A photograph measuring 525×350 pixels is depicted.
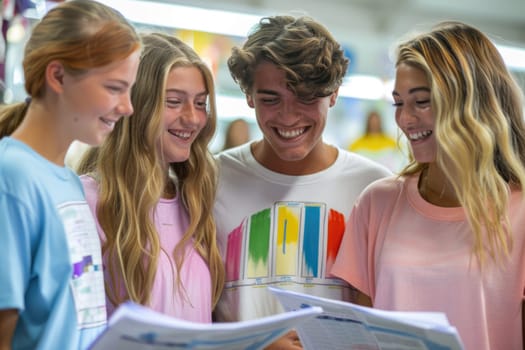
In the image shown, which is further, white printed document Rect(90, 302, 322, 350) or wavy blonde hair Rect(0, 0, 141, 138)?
wavy blonde hair Rect(0, 0, 141, 138)

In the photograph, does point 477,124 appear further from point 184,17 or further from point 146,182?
point 184,17

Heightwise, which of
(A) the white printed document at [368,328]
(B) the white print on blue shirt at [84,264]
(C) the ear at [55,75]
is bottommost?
(A) the white printed document at [368,328]

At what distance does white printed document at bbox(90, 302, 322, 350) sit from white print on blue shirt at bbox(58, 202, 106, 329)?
0.92ft

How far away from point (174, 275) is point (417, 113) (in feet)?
2.86

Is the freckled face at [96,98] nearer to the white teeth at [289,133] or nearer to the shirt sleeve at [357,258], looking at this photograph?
the white teeth at [289,133]

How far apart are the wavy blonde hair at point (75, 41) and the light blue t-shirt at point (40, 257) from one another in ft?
0.63

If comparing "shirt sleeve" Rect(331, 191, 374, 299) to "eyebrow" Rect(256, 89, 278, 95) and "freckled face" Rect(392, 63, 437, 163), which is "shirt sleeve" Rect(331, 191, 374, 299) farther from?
"eyebrow" Rect(256, 89, 278, 95)

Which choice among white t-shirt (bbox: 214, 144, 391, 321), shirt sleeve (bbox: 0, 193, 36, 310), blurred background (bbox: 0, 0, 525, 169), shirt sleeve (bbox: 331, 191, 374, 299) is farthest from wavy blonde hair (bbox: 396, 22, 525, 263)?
blurred background (bbox: 0, 0, 525, 169)

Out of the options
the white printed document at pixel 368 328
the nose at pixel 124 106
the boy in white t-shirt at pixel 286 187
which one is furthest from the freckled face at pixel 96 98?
the boy in white t-shirt at pixel 286 187

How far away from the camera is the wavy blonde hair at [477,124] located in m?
1.98

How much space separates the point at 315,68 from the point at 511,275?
2.91 feet

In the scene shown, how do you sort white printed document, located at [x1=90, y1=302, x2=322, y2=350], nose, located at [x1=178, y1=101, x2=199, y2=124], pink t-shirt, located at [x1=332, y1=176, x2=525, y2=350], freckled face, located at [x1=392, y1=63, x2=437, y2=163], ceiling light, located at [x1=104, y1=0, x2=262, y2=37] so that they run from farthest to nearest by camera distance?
ceiling light, located at [x1=104, y1=0, x2=262, y2=37] < nose, located at [x1=178, y1=101, x2=199, y2=124] < freckled face, located at [x1=392, y1=63, x2=437, y2=163] < pink t-shirt, located at [x1=332, y1=176, x2=525, y2=350] < white printed document, located at [x1=90, y1=302, x2=322, y2=350]

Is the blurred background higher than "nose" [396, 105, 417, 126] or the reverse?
A: higher

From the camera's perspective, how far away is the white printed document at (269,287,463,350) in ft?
5.01
